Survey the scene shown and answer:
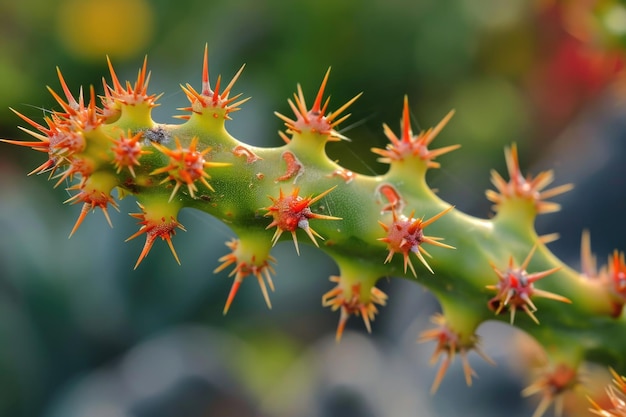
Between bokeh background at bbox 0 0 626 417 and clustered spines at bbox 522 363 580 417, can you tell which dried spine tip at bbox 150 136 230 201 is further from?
bokeh background at bbox 0 0 626 417

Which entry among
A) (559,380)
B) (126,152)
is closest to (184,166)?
(126,152)

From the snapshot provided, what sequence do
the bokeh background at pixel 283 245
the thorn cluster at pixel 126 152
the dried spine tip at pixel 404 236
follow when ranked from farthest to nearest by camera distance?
the bokeh background at pixel 283 245, the dried spine tip at pixel 404 236, the thorn cluster at pixel 126 152

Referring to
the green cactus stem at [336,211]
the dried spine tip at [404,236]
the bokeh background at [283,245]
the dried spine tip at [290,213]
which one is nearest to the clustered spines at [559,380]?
the green cactus stem at [336,211]

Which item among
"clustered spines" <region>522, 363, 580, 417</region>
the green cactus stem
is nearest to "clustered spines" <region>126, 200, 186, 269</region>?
the green cactus stem

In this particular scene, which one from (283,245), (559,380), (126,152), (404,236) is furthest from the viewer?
(283,245)

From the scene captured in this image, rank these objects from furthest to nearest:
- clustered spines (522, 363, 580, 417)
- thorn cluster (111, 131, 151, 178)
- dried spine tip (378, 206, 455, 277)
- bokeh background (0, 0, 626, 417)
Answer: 1. bokeh background (0, 0, 626, 417)
2. clustered spines (522, 363, 580, 417)
3. dried spine tip (378, 206, 455, 277)
4. thorn cluster (111, 131, 151, 178)

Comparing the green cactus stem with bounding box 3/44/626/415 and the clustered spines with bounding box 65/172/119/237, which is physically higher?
the green cactus stem with bounding box 3/44/626/415

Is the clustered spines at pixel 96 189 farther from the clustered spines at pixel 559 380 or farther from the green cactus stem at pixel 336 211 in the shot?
the clustered spines at pixel 559 380

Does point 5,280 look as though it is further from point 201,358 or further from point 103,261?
point 201,358

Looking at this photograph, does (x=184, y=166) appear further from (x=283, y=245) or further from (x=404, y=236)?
(x=283, y=245)

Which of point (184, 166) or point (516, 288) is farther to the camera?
point (516, 288)
